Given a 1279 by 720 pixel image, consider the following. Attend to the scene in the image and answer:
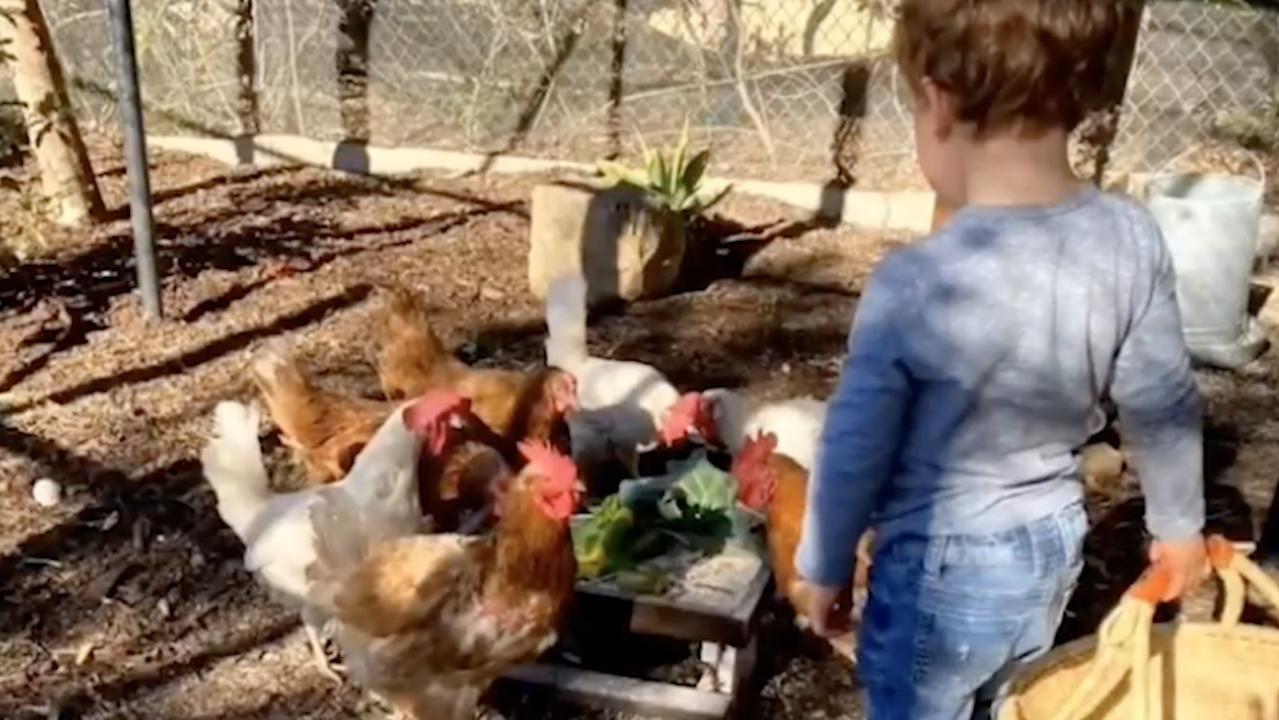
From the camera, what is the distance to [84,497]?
3.58 meters

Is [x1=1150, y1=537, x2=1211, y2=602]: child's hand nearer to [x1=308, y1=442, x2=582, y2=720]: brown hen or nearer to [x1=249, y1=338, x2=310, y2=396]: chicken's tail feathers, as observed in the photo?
[x1=308, y1=442, x2=582, y2=720]: brown hen

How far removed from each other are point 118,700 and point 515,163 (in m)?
3.99

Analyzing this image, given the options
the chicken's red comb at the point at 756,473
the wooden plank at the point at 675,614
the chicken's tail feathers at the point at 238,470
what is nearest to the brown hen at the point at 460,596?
the wooden plank at the point at 675,614

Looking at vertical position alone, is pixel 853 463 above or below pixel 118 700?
above

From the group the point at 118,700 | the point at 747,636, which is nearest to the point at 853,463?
the point at 747,636

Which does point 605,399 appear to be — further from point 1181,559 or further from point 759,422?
point 1181,559

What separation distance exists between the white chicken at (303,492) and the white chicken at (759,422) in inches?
22.8

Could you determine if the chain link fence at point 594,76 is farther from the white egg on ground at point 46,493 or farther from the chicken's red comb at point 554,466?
the chicken's red comb at point 554,466

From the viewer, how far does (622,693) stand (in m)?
2.83

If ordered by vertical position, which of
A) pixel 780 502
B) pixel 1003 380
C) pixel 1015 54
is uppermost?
pixel 1015 54

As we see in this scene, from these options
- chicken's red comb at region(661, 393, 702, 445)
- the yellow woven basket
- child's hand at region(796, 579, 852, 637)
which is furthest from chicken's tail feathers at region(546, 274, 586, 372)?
the yellow woven basket

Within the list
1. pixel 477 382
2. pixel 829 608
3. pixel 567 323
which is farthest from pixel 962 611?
pixel 567 323

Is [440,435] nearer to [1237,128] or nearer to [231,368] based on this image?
[231,368]

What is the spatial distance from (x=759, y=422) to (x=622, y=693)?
0.77 metres
